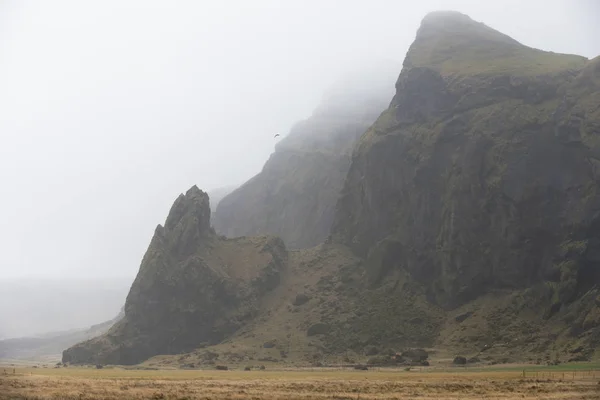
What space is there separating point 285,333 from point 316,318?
26.8ft

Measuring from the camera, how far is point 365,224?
6024 inches

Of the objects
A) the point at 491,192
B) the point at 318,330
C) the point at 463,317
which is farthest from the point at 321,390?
the point at 491,192

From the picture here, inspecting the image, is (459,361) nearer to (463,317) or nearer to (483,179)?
(463,317)

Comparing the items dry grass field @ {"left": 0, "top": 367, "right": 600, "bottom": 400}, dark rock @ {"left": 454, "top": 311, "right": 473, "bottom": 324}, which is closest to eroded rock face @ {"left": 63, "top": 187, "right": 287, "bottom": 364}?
dark rock @ {"left": 454, "top": 311, "right": 473, "bottom": 324}

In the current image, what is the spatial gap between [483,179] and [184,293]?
77.7 meters

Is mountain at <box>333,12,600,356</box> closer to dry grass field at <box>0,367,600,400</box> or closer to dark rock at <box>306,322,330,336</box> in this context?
dark rock at <box>306,322,330,336</box>

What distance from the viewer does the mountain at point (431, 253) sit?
368ft

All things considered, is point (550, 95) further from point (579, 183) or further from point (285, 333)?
point (285, 333)

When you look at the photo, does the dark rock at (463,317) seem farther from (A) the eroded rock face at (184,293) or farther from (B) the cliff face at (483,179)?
(A) the eroded rock face at (184,293)

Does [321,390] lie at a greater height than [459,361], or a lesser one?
greater

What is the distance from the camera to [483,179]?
427 ft

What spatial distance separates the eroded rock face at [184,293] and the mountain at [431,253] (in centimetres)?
37

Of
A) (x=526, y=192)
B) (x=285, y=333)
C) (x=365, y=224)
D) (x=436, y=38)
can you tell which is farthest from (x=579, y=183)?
(x=436, y=38)

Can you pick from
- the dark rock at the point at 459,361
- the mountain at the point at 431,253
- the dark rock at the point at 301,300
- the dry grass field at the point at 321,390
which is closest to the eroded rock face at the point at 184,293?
the mountain at the point at 431,253
